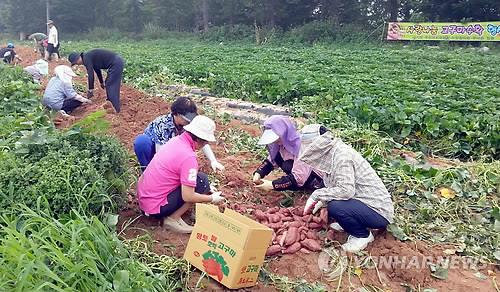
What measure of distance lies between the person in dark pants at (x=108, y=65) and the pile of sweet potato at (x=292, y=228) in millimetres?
4483

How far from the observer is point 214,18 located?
40.2 metres

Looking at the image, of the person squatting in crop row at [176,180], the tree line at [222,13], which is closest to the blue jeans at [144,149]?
the person squatting in crop row at [176,180]

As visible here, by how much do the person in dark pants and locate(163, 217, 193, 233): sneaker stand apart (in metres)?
4.33

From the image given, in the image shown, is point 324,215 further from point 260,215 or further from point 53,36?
point 53,36

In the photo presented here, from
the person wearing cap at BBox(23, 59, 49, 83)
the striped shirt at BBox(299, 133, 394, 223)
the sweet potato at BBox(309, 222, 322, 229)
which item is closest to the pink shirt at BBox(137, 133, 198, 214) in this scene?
the striped shirt at BBox(299, 133, 394, 223)

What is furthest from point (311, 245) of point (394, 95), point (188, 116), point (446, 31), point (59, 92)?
point (446, 31)

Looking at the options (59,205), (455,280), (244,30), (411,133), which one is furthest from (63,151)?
(244,30)

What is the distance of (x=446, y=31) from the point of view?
22.5m

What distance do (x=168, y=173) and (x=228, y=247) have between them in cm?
94

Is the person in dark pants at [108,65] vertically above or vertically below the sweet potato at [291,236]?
above

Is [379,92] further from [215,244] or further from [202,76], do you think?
[215,244]

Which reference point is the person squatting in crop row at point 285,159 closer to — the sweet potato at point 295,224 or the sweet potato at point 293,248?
the sweet potato at point 295,224

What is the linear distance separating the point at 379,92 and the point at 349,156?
4.98 metres

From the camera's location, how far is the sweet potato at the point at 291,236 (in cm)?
377
